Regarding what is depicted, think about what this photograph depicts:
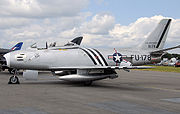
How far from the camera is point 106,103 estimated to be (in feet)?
25.6

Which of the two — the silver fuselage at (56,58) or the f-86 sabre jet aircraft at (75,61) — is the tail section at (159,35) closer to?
the f-86 sabre jet aircraft at (75,61)

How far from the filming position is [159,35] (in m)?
16.5

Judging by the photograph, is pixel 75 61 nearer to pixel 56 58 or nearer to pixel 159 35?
pixel 56 58

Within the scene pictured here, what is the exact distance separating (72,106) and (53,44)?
7.67m

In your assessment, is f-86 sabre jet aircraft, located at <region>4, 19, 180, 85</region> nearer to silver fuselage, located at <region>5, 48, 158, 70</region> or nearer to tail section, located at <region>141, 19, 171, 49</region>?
silver fuselage, located at <region>5, 48, 158, 70</region>

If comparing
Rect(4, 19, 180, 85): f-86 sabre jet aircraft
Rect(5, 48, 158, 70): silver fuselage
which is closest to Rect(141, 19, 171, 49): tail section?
Rect(4, 19, 180, 85): f-86 sabre jet aircraft

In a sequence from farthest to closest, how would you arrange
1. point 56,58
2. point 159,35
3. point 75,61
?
point 159,35, point 75,61, point 56,58

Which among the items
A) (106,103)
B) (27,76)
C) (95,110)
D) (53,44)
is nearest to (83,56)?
(53,44)

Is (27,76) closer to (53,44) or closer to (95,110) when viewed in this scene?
(53,44)

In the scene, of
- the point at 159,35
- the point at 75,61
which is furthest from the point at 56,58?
the point at 159,35

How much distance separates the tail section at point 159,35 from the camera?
54.0 ft

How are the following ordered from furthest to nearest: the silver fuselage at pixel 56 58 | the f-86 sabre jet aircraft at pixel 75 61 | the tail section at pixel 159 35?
the tail section at pixel 159 35, the silver fuselage at pixel 56 58, the f-86 sabre jet aircraft at pixel 75 61

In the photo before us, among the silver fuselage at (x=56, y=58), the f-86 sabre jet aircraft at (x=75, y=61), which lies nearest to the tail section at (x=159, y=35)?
the f-86 sabre jet aircraft at (x=75, y=61)

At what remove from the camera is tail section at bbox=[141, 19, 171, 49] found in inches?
648
